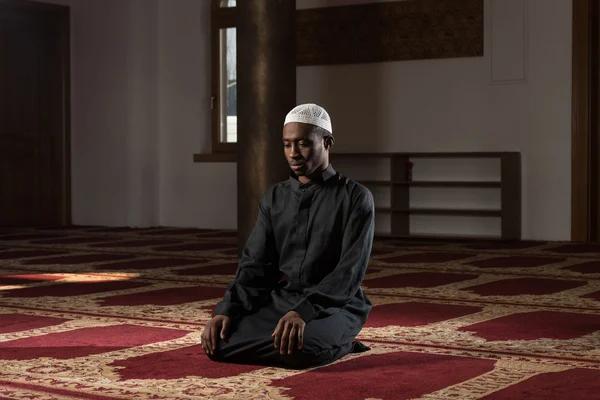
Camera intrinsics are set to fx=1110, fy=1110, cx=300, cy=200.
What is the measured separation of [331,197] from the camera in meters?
3.58

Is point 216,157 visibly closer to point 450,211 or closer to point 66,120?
point 66,120

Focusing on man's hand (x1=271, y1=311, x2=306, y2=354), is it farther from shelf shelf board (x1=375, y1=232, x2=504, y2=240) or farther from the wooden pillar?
shelf shelf board (x1=375, y1=232, x2=504, y2=240)

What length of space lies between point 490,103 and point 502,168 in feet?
2.06

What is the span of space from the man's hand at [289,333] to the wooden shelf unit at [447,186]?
5.96m

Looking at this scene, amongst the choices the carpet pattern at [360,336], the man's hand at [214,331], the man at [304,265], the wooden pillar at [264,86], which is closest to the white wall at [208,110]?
the carpet pattern at [360,336]

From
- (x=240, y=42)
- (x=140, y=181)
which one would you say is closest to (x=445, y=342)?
(x=240, y=42)

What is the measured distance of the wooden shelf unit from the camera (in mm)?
9039

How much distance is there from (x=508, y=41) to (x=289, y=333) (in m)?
6.40

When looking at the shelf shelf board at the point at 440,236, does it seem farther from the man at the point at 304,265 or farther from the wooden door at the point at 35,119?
the man at the point at 304,265

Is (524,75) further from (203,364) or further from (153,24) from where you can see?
(203,364)

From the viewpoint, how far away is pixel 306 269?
356 cm

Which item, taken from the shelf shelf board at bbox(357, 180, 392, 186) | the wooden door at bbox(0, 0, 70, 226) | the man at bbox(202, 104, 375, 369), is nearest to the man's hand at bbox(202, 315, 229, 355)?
the man at bbox(202, 104, 375, 369)

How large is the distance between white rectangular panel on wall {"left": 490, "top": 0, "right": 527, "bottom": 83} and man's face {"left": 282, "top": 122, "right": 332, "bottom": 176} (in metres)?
5.94

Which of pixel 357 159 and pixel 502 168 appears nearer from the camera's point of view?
pixel 502 168
